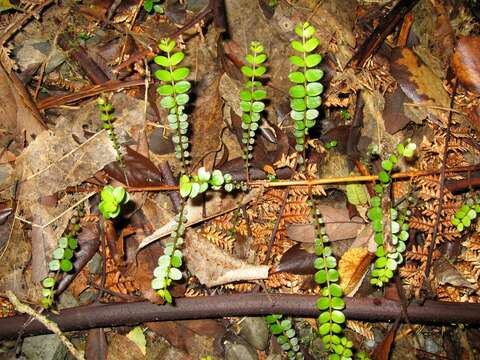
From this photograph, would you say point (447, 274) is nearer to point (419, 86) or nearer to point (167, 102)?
point (419, 86)

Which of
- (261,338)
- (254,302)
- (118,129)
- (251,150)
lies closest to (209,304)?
(254,302)

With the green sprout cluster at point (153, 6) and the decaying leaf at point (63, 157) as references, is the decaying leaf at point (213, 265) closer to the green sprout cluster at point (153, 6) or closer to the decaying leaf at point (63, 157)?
the decaying leaf at point (63, 157)

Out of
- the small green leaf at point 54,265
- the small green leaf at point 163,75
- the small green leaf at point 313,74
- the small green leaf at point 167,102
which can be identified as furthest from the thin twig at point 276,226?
the small green leaf at point 54,265

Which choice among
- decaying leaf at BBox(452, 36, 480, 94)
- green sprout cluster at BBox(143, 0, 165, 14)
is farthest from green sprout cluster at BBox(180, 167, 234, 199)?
decaying leaf at BBox(452, 36, 480, 94)

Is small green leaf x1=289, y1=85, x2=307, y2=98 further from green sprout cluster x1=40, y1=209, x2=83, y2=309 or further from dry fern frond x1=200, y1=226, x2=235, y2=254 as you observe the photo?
green sprout cluster x1=40, y1=209, x2=83, y2=309

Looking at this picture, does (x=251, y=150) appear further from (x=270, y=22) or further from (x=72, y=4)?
(x=72, y=4)
